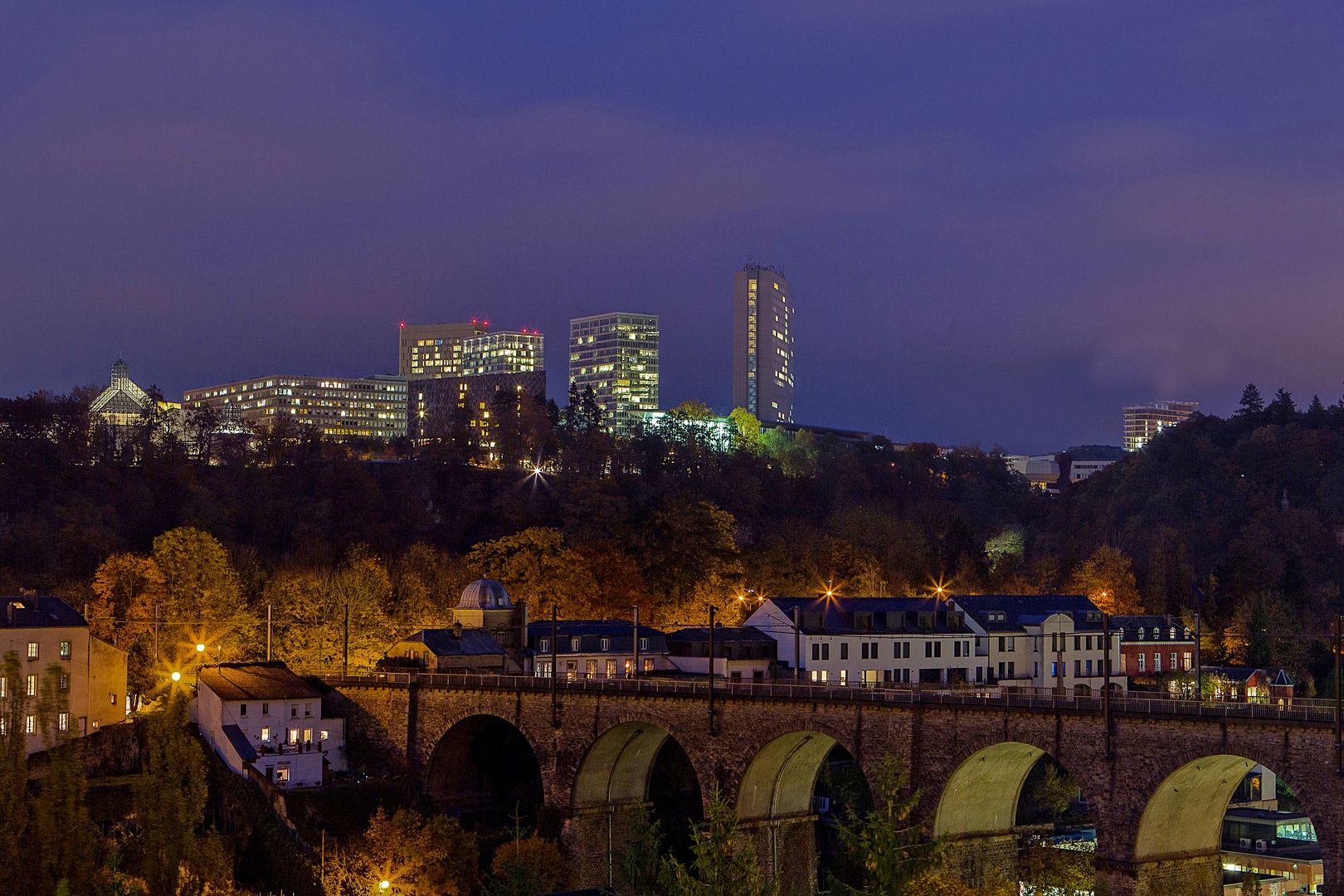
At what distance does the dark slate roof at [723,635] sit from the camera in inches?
3130

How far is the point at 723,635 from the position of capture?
7938 cm

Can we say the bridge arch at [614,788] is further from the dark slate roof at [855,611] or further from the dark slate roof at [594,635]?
the dark slate roof at [855,611]

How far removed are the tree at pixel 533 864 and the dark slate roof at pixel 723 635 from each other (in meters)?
19.9

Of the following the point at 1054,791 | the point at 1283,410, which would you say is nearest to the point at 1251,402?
the point at 1283,410

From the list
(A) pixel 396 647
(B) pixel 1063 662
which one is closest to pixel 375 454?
(A) pixel 396 647

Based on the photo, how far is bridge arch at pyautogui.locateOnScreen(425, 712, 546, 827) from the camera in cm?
6881

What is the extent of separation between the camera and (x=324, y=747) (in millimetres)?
70750

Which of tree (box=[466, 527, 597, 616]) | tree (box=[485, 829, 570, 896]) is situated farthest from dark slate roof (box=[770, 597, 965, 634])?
tree (box=[485, 829, 570, 896])

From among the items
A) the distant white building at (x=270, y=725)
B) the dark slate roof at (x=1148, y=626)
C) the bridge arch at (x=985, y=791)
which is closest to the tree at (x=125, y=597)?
the distant white building at (x=270, y=725)

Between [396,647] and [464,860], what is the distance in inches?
811

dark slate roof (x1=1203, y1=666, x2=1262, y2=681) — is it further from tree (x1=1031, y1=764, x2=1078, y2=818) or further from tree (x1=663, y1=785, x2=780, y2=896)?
tree (x1=663, y1=785, x2=780, y2=896)

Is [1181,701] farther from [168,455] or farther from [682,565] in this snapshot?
[168,455]

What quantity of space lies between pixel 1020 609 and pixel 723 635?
20150mm

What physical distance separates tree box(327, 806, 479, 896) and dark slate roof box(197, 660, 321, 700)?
1066 cm
